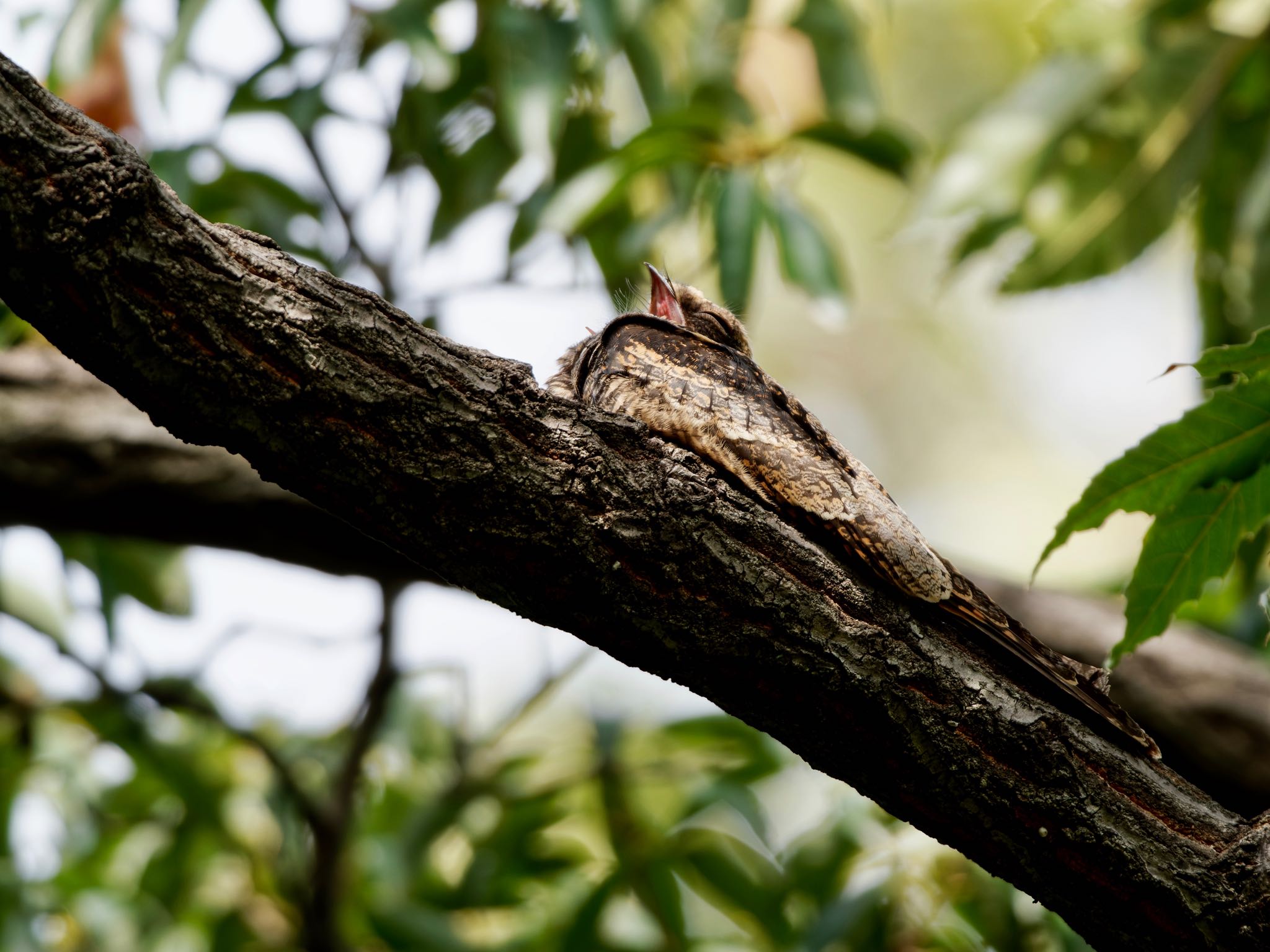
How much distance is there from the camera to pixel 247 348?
65.7 inches

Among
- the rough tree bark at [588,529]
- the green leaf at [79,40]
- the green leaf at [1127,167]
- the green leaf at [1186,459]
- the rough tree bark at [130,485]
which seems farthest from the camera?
the green leaf at [1127,167]

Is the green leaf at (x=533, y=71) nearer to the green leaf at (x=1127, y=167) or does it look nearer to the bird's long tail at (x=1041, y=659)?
the green leaf at (x=1127, y=167)

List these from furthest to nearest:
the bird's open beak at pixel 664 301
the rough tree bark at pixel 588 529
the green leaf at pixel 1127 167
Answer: the green leaf at pixel 1127 167
the bird's open beak at pixel 664 301
the rough tree bark at pixel 588 529

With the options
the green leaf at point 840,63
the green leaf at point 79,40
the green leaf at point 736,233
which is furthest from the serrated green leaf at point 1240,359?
the green leaf at point 79,40

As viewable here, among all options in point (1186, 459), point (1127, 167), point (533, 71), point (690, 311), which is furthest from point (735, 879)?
point (1127, 167)

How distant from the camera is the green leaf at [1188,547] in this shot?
6.07ft

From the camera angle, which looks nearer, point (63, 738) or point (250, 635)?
point (250, 635)

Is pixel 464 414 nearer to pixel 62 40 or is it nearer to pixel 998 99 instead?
pixel 62 40

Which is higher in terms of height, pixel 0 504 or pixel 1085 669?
pixel 0 504

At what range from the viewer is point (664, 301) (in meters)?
3.08

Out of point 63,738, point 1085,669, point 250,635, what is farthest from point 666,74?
point 63,738

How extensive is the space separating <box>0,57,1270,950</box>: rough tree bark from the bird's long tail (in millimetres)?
45

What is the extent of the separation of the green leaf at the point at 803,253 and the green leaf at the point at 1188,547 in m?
2.14

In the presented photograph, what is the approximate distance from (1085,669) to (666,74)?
348 centimetres
